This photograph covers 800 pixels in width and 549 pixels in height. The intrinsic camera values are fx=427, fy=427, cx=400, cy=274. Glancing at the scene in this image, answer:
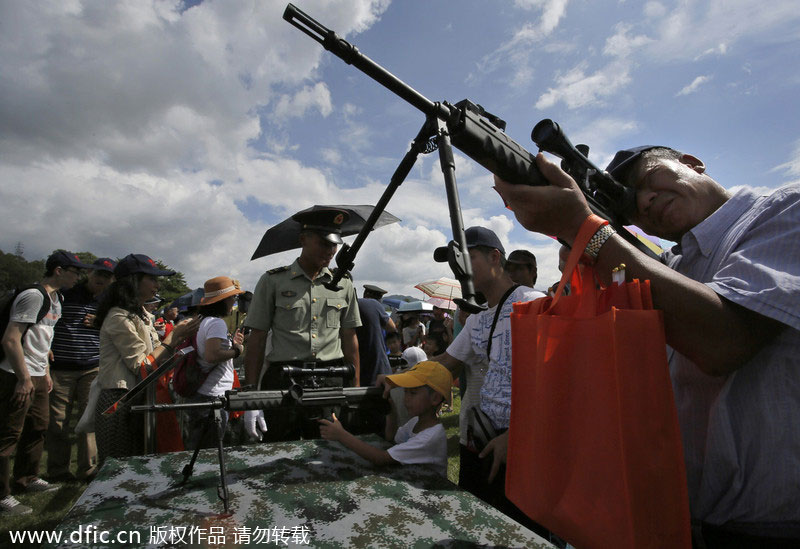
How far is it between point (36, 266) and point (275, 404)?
2437 inches

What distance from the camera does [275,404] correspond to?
2646 millimetres

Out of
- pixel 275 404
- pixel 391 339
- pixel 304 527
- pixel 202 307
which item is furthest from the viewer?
pixel 391 339

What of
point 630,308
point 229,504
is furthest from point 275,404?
point 630,308

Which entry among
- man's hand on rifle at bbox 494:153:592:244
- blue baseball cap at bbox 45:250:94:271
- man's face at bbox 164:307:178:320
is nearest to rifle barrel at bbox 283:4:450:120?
man's hand on rifle at bbox 494:153:592:244

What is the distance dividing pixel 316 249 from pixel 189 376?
5.41 ft

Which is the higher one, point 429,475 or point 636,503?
point 636,503

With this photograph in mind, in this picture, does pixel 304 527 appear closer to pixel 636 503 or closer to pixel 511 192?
pixel 636 503

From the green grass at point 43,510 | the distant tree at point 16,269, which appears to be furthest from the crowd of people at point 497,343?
the distant tree at point 16,269

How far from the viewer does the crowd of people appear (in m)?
0.96

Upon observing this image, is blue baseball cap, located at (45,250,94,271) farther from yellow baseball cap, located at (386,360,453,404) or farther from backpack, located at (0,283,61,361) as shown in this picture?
yellow baseball cap, located at (386,360,453,404)

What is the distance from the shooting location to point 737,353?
95 cm

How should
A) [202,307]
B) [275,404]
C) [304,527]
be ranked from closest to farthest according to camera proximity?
[304,527] < [275,404] < [202,307]

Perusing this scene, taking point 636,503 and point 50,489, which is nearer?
point 636,503

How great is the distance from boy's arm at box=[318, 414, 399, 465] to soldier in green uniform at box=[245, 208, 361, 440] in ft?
3.42
